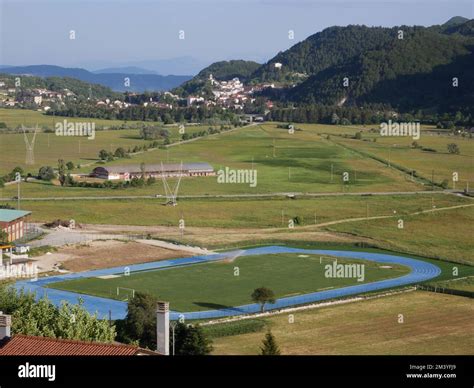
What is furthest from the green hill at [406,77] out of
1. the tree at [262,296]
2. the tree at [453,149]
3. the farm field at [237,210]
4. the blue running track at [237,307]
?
→ the tree at [262,296]

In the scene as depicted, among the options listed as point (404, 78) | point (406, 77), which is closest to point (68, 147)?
point (404, 78)

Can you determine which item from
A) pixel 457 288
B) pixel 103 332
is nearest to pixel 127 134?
pixel 457 288

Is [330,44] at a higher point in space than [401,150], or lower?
higher

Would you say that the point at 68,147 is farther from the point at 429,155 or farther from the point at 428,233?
the point at 428,233

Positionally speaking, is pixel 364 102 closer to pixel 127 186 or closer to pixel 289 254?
pixel 127 186
